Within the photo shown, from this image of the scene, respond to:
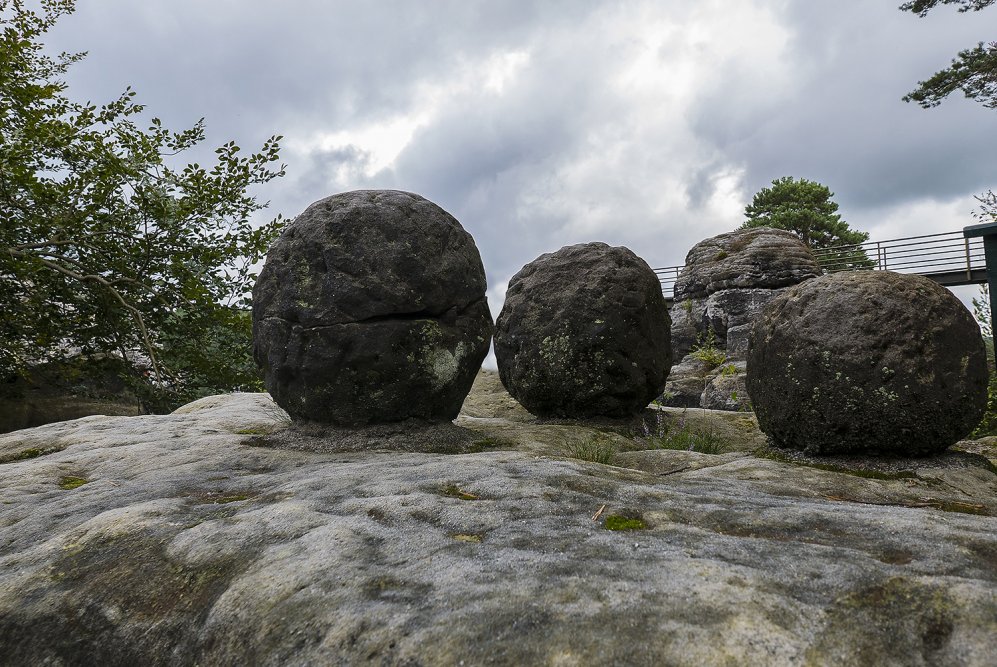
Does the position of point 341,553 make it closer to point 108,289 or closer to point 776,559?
point 776,559

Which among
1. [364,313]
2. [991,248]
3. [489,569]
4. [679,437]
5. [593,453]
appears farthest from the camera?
[679,437]

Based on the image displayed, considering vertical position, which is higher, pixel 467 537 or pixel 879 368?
pixel 879 368

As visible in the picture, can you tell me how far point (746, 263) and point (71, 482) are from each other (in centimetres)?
1752

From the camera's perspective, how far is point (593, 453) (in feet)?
22.5

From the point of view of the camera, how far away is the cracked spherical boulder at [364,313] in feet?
23.8

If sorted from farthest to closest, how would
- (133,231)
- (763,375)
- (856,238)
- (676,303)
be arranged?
(856,238), (676,303), (133,231), (763,375)

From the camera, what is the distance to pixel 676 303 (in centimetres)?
2091

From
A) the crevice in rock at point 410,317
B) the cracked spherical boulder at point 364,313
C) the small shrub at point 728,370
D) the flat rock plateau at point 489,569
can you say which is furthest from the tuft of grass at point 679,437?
the small shrub at point 728,370

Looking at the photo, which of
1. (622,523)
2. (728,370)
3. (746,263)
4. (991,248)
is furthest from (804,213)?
(622,523)

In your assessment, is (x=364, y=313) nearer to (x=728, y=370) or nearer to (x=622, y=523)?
(x=622, y=523)

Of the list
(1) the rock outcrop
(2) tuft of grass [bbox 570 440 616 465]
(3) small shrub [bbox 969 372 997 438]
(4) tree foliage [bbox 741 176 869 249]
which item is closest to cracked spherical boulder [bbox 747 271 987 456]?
(2) tuft of grass [bbox 570 440 616 465]

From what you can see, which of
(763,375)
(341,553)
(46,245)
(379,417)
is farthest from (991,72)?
(46,245)

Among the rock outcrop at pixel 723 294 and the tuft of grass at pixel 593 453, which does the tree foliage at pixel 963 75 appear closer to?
the rock outcrop at pixel 723 294

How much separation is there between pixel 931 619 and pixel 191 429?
804cm
